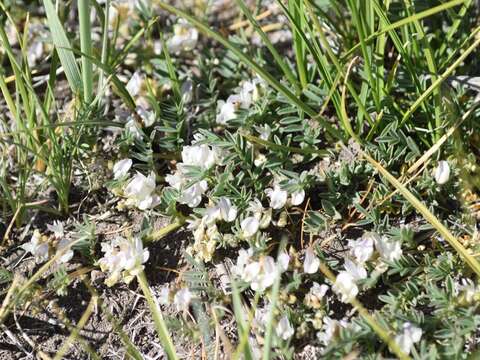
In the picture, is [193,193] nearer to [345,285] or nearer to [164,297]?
[164,297]

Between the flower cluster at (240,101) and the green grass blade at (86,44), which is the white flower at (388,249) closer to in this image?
the flower cluster at (240,101)

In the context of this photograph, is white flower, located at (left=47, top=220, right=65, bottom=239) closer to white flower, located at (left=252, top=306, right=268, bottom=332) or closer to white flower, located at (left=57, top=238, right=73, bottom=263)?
white flower, located at (left=57, top=238, right=73, bottom=263)

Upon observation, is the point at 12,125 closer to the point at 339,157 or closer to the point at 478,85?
the point at 339,157

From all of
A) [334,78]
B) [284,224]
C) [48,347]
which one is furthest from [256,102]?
[48,347]

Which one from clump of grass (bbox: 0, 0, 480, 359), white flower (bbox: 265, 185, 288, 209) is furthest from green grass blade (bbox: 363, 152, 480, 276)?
white flower (bbox: 265, 185, 288, 209)

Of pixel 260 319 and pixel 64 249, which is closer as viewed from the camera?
pixel 260 319

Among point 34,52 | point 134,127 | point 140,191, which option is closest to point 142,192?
point 140,191

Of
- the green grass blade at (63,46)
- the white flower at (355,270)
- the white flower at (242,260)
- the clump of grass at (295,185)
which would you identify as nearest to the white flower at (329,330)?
the clump of grass at (295,185)
